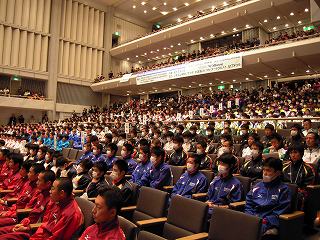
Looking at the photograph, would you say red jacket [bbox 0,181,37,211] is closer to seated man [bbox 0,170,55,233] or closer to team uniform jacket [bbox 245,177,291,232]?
seated man [bbox 0,170,55,233]

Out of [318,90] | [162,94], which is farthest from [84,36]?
[318,90]

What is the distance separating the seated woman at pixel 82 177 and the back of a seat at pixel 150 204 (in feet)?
4.10

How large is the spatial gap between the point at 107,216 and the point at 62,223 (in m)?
0.67

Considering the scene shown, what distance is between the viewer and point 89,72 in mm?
24469

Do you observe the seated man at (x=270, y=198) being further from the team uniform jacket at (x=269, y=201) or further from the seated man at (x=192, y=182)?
the seated man at (x=192, y=182)

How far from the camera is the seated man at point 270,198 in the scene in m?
2.95

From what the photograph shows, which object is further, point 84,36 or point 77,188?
point 84,36

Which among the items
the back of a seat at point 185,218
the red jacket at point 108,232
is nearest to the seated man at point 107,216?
the red jacket at point 108,232

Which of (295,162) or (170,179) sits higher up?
(295,162)

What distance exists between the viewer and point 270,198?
10.2ft

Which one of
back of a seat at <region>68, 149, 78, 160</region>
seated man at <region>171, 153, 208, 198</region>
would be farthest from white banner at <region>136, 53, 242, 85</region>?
seated man at <region>171, 153, 208, 198</region>

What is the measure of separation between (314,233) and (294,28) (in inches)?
710

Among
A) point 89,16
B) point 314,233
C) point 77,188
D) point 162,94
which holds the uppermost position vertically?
point 89,16

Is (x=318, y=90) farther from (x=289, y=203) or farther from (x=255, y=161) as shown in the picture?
(x=289, y=203)
